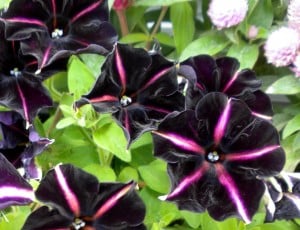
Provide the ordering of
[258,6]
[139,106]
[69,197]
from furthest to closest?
[258,6]
[139,106]
[69,197]

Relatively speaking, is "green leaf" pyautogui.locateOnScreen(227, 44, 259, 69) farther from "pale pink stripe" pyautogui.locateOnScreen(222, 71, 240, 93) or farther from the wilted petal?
the wilted petal

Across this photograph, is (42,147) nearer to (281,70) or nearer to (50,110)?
(50,110)

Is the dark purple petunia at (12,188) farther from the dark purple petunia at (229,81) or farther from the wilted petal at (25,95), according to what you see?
the dark purple petunia at (229,81)

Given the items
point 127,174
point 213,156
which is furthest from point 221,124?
point 127,174

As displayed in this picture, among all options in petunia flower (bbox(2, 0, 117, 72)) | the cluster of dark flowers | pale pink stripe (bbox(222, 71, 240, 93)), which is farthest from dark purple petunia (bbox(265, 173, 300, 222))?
petunia flower (bbox(2, 0, 117, 72))

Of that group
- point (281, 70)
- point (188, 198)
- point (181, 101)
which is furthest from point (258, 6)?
point (188, 198)

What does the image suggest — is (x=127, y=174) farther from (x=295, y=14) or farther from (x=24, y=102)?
(x=295, y=14)

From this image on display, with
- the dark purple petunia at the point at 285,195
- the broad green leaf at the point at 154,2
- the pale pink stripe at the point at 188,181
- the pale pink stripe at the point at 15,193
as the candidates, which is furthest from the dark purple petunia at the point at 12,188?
the broad green leaf at the point at 154,2
